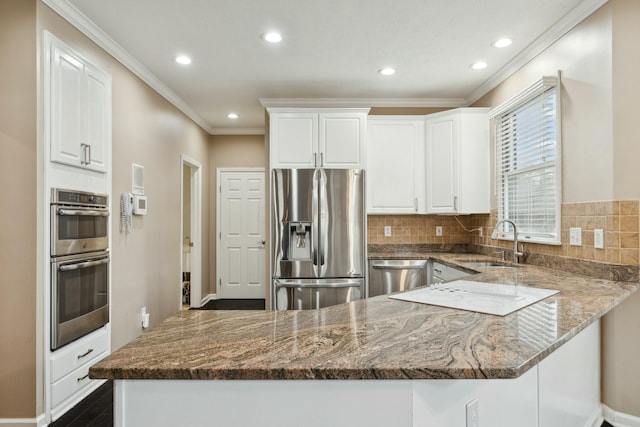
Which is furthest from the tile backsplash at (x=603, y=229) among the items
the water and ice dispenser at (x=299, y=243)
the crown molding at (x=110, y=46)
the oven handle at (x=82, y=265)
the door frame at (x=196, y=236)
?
the door frame at (x=196, y=236)

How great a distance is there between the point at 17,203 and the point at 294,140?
232 cm

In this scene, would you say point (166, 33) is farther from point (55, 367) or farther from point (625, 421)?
point (625, 421)

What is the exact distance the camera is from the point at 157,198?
12.0 ft

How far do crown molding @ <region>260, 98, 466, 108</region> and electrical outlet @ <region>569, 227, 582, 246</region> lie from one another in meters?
2.28

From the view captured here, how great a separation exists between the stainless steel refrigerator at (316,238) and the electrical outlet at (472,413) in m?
2.53

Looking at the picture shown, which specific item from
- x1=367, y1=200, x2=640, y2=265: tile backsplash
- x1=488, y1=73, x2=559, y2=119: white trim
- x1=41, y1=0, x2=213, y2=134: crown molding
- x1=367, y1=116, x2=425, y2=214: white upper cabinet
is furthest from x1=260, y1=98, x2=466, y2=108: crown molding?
x1=367, y1=200, x2=640, y2=265: tile backsplash

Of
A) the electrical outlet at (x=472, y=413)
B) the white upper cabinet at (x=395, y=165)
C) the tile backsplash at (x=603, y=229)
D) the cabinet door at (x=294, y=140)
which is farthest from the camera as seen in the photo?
the white upper cabinet at (x=395, y=165)

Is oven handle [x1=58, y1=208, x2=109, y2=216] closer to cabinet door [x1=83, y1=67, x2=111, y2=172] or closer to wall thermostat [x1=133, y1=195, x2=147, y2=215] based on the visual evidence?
cabinet door [x1=83, y1=67, x2=111, y2=172]

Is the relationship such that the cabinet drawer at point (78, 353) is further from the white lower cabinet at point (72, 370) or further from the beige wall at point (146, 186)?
the beige wall at point (146, 186)

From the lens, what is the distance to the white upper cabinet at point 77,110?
7.04 feet

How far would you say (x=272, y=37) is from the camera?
2.71 metres

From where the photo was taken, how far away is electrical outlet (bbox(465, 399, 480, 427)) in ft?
3.41

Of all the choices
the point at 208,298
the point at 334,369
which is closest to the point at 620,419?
the point at 334,369

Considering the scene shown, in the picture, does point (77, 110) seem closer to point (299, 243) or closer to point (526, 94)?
point (299, 243)
